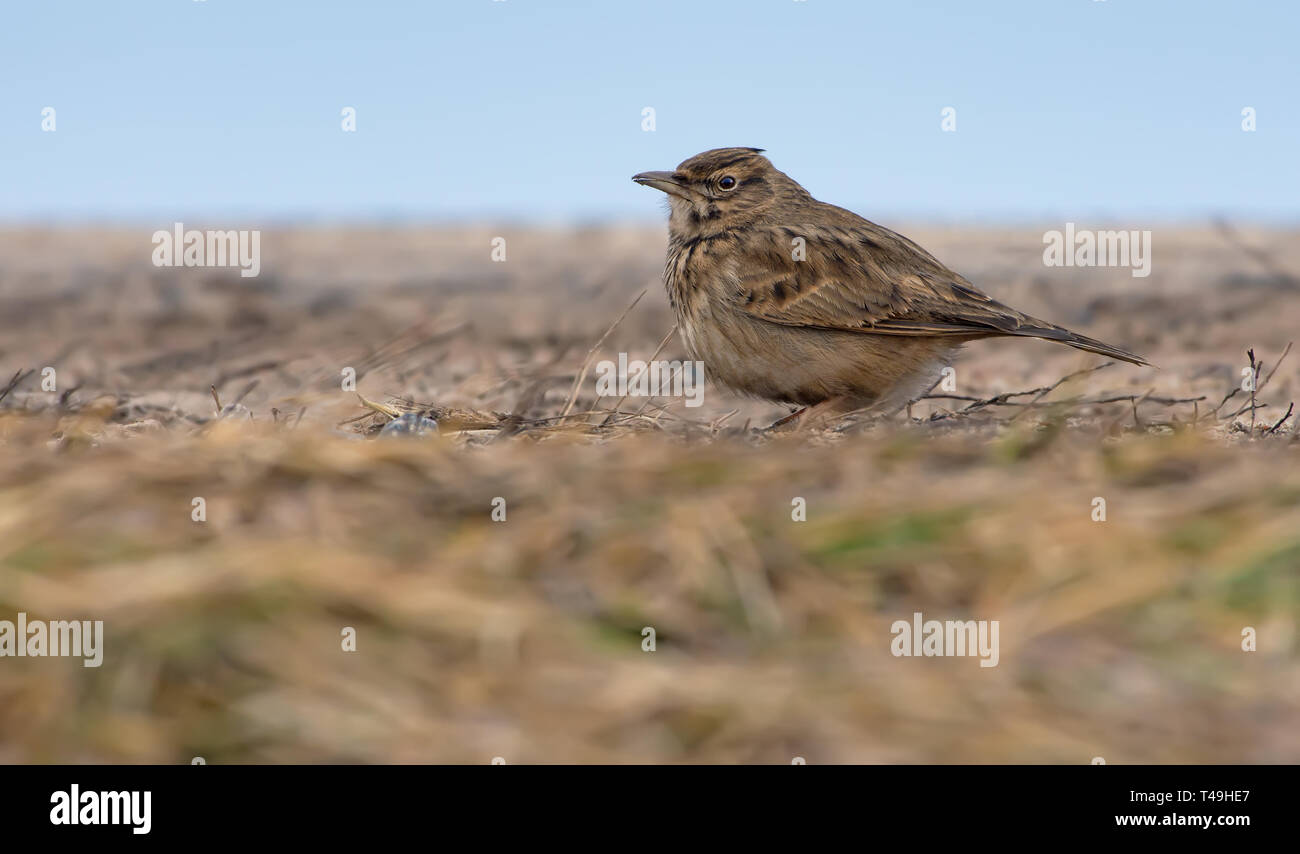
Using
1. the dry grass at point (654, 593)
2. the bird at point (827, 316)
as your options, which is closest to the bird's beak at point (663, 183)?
the bird at point (827, 316)

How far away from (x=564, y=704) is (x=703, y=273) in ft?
14.0

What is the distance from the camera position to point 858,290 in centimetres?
631

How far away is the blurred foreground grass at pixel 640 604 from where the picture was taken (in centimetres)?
251

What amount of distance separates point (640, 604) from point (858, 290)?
3711 mm

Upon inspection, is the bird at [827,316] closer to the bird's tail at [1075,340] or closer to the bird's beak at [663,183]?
the bird's tail at [1075,340]

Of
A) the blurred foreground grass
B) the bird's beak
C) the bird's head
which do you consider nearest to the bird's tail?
the bird's head

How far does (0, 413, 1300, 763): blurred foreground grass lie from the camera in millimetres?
2506

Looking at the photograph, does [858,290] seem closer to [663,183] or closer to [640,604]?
[663,183]

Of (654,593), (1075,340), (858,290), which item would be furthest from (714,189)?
(654,593)

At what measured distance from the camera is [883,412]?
6.31 metres

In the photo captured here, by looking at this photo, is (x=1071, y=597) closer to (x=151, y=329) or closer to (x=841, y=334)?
(x=841, y=334)

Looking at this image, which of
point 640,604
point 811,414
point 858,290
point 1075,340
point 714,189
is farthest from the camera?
point 714,189

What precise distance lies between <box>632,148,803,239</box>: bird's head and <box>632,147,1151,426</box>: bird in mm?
225

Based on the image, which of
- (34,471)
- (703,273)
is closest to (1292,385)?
(703,273)
